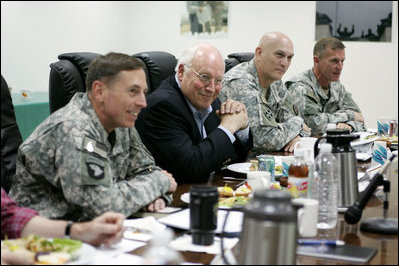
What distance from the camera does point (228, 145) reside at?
2.60 m

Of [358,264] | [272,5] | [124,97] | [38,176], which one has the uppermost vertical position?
[272,5]

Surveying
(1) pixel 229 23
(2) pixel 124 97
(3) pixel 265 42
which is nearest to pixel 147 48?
(1) pixel 229 23

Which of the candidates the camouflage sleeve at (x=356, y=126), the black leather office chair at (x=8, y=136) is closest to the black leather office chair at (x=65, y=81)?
the black leather office chair at (x=8, y=136)

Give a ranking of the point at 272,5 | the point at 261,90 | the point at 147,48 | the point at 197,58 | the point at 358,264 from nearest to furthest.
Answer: the point at 358,264, the point at 197,58, the point at 261,90, the point at 272,5, the point at 147,48

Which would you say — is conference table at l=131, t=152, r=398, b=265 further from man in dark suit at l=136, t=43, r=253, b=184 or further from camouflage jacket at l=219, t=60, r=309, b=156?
camouflage jacket at l=219, t=60, r=309, b=156

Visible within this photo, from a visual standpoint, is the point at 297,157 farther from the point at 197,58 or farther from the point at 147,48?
the point at 147,48

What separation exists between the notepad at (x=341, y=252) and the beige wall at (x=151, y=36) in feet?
16.2

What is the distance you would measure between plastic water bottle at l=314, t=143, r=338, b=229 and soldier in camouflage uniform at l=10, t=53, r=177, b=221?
1.66 ft

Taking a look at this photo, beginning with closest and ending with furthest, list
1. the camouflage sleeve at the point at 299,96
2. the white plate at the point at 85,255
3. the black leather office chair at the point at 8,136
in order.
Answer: the white plate at the point at 85,255
the black leather office chair at the point at 8,136
the camouflage sleeve at the point at 299,96

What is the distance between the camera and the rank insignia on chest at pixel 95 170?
5.67 feet

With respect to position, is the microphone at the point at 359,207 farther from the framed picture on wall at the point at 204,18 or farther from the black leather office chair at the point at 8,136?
the framed picture on wall at the point at 204,18

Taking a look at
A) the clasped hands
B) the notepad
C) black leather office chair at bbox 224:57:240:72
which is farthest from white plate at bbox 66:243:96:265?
black leather office chair at bbox 224:57:240:72

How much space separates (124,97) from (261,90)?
195 centimetres

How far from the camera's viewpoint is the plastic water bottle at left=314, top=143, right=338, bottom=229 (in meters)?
1.79
